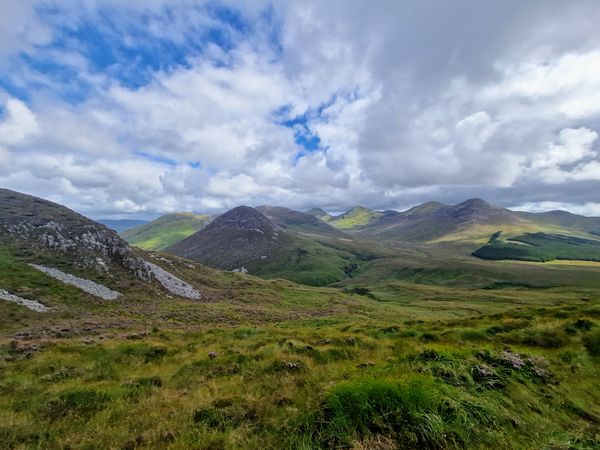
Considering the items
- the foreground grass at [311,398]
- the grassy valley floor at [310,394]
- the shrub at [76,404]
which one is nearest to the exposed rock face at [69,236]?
the grassy valley floor at [310,394]

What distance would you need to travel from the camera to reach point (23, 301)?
114 ft

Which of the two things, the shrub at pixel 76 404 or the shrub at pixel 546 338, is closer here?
the shrub at pixel 76 404

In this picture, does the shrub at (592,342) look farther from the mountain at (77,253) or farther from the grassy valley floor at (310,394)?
the mountain at (77,253)

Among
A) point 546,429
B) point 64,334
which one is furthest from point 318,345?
point 64,334

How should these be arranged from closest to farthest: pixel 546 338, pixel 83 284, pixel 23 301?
1. pixel 546 338
2. pixel 23 301
3. pixel 83 284

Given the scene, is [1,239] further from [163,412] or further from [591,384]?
[591,384]

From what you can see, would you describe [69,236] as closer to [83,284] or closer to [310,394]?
[83,284]

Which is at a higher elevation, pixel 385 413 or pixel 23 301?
pixel 385 413

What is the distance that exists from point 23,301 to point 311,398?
42.0 m

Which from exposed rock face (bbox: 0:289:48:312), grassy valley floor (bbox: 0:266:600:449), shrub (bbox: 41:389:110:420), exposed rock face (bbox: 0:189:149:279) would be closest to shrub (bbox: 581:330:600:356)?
grassy valley floor (bbox: 0:266:600:449)

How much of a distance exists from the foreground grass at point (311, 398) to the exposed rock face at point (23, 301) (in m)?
23.8

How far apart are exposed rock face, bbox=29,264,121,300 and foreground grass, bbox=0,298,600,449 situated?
34004mm

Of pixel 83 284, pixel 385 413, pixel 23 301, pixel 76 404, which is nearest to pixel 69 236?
pixel 83 284

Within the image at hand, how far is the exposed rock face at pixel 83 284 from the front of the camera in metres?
45.4
